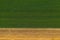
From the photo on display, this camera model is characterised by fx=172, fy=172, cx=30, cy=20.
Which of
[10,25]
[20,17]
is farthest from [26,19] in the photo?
[10,25]

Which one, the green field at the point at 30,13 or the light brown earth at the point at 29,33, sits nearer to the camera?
the light brown earth at the point at 29,33

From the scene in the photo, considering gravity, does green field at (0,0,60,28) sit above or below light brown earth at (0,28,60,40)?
above

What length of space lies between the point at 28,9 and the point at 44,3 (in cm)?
17

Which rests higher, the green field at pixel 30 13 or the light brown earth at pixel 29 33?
the green field at pixel 30 13

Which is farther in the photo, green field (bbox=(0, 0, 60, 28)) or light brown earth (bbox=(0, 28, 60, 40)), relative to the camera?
green field (bbox=(0, 0, 60, 28))

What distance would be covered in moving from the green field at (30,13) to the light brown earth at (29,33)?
0.24 feet

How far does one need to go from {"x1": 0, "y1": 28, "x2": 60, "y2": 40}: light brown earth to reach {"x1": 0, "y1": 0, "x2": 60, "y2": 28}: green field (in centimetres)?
7

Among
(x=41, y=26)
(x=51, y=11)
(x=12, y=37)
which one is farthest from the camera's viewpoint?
(x=51, y=11)

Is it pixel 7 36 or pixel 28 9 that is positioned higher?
pixel 28 9

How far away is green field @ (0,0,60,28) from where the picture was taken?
1.57 m

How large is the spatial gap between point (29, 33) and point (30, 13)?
0.82 ft

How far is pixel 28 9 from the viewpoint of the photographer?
1660mm

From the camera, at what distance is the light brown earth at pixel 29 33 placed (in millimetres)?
1412

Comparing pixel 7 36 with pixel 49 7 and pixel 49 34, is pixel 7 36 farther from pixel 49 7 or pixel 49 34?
pixel 49 7
